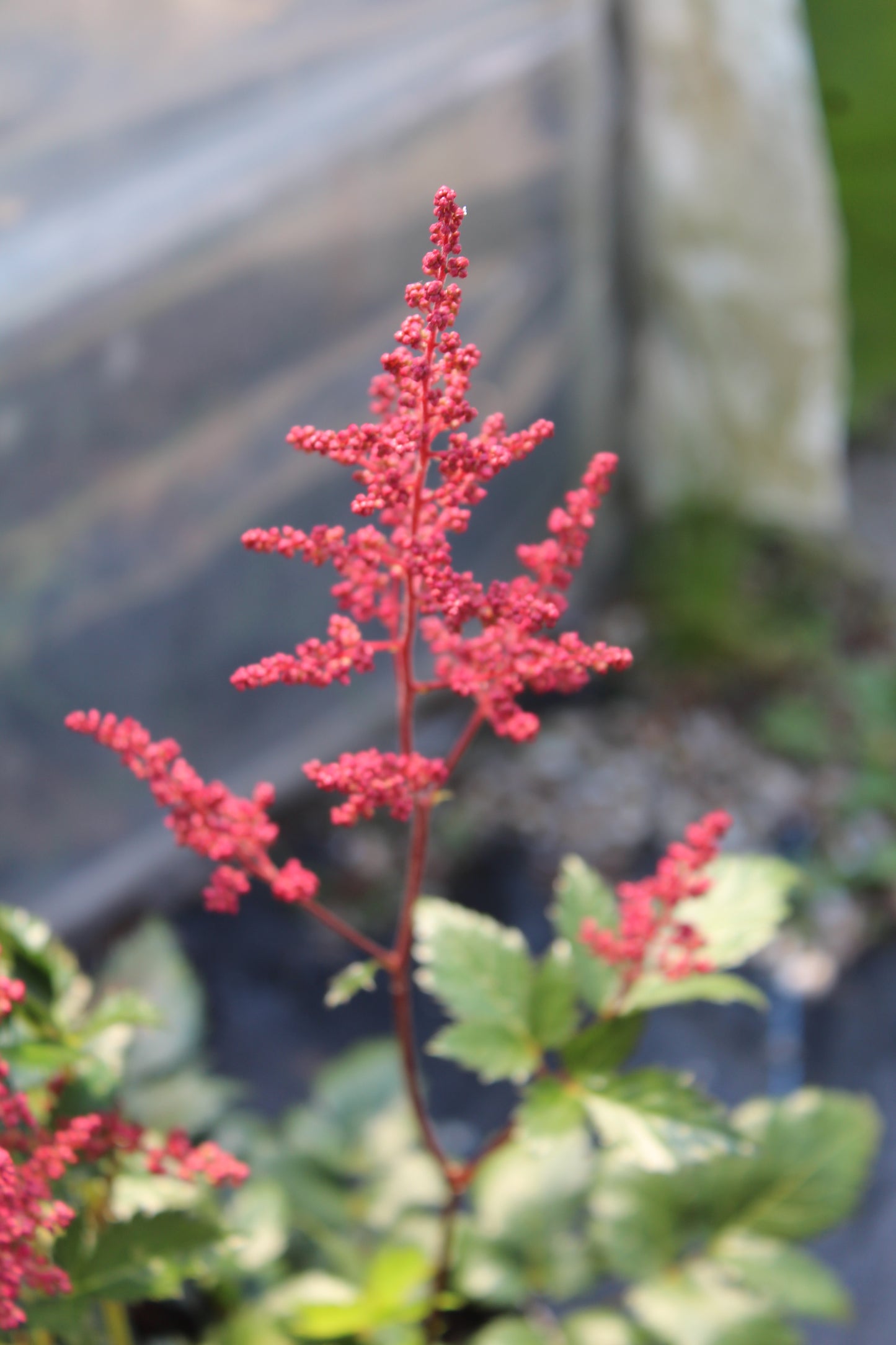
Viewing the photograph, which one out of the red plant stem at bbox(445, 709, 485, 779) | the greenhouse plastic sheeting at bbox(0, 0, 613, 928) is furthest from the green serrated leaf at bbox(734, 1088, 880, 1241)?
the greenhouse plastic sheeting at bbox(0, 0, 613, 928)

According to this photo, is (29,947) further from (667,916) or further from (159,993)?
(667,916)

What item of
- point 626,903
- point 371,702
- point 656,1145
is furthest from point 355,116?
point 656,1145

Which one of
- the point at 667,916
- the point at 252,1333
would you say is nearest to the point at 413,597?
the point at 667,916

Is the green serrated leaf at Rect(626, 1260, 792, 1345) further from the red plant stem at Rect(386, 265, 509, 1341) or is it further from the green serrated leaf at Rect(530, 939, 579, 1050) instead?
the green serrated leaf at Rect(530, 939, 579, 1050)

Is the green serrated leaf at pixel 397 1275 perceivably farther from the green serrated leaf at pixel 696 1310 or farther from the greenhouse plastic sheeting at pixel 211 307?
the greenhouse plastic sheeting at pixel 211 307

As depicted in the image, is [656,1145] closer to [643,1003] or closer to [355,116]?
[643,1003]

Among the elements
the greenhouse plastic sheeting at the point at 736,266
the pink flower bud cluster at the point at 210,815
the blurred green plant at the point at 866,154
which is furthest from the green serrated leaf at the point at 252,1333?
the blurred green plant at the point at 866,154
